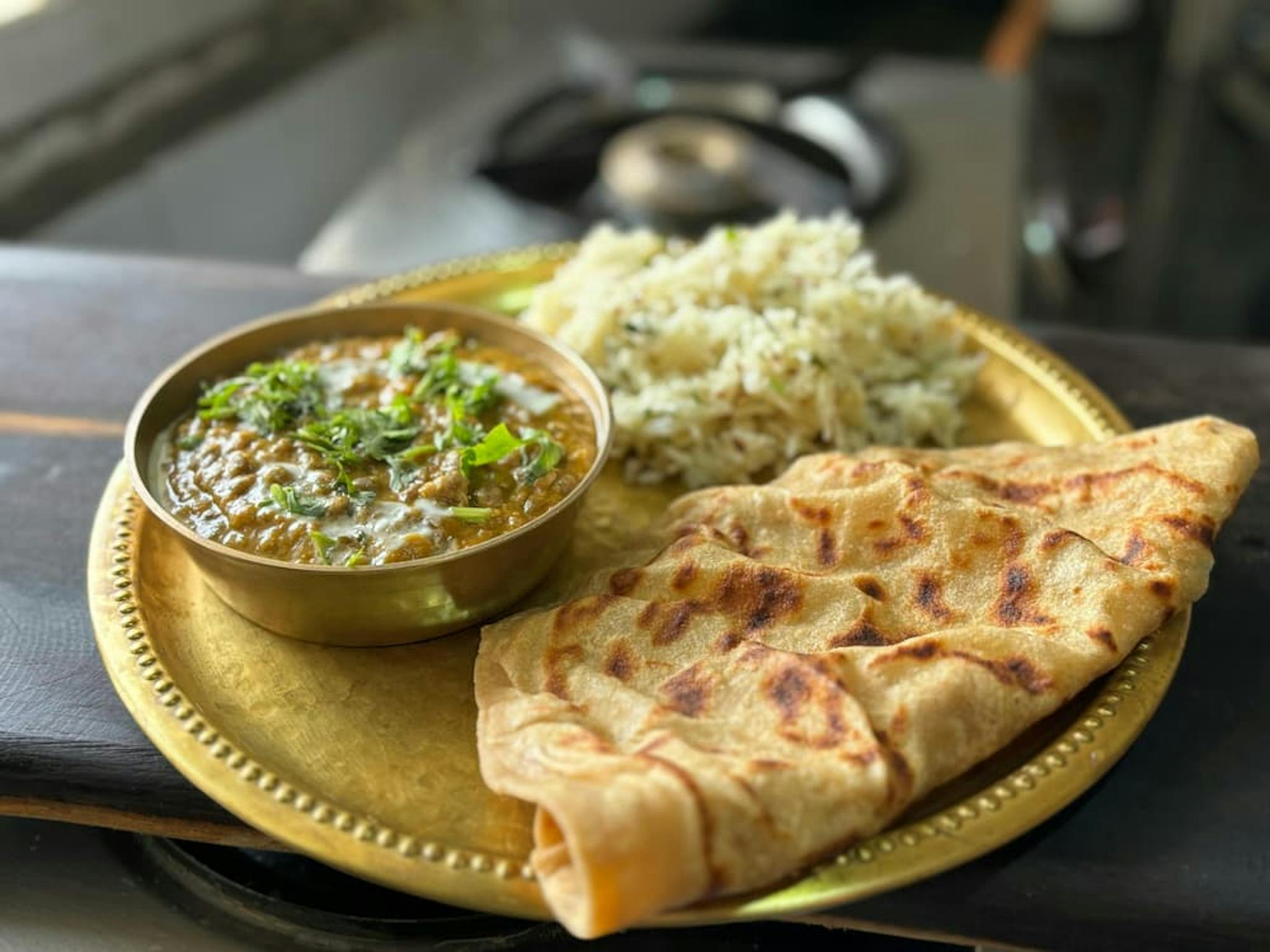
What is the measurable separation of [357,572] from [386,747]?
244 millimetres

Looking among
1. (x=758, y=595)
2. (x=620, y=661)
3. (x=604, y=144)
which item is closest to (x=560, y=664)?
(x=620, y=661)

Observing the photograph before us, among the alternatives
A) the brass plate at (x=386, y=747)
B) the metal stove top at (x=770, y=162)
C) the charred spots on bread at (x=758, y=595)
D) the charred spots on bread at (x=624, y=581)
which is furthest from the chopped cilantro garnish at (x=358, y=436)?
the metal stove top at (x=770, y=162)

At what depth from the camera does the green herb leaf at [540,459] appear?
192cm

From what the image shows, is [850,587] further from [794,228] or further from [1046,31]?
[1046,31]

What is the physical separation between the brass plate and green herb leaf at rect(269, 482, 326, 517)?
0.20 m

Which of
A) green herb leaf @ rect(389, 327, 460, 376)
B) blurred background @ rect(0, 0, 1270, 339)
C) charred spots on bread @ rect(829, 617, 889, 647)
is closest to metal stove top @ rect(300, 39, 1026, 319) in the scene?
blurred background @ rect(0, 0, 1270, 339)

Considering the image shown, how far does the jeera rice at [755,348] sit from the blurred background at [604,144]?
3.31 ft

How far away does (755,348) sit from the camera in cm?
232

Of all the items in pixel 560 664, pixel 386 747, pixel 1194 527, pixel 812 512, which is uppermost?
pixel 1194 527

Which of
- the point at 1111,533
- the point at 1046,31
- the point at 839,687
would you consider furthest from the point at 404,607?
the point at 1046,31

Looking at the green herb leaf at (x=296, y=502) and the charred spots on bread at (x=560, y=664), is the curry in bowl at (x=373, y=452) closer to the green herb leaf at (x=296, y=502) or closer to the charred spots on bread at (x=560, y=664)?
the green herb leaf at (x=296, y=502)

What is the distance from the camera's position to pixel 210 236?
4723 mm

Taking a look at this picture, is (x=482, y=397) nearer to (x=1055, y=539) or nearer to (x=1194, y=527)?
(x=1055, y=539)

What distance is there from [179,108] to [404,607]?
11.4 ft
